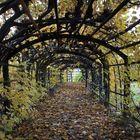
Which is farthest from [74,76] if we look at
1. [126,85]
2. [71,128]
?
[126,85]

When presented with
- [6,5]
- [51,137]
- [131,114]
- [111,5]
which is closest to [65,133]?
[51,137]

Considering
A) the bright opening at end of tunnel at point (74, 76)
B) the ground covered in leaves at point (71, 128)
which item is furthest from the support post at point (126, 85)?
the bright opening at end of tunnel at point (74, 76)

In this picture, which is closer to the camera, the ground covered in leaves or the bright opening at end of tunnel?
the ground covered in leaves

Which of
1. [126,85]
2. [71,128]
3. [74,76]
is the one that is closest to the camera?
[126,85]

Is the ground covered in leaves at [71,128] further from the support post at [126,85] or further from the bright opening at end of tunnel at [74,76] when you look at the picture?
the bright opening at end of tunnel at [74,76]

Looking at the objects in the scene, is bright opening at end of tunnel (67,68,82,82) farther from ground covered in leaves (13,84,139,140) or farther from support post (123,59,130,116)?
support post (123,59,130,116)

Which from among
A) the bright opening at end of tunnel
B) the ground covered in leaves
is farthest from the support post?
the bright opening at end of tunnel

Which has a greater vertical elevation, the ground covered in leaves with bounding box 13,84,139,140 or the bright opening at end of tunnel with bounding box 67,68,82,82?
the bright opening at end of tunnel with bounding box 67,68,82,82

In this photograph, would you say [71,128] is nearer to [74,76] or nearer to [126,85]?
[126,85]

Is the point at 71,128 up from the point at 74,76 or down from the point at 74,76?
down

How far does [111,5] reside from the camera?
6.25 metres

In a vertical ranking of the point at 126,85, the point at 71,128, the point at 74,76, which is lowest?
the point at 71,128

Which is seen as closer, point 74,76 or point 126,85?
point 126,85

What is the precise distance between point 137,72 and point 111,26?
1.23 meters
